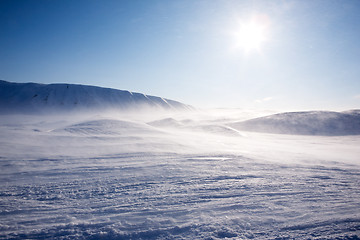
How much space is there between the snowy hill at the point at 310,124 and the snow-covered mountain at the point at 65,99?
62743 mm

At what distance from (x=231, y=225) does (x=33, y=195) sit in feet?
13.0

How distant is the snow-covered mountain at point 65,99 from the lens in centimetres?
7100

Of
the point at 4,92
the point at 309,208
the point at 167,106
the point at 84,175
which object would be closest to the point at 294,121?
the point at 309,208

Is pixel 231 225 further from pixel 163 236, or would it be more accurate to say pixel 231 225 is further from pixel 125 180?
pixel 125 180

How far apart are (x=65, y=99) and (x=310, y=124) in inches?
3403

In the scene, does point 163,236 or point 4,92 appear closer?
point 163,236

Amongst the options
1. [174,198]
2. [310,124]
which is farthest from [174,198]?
[310,124]

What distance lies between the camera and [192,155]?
7277 millimetres

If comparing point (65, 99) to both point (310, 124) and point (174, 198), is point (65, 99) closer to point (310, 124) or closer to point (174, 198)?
point (310, 124)

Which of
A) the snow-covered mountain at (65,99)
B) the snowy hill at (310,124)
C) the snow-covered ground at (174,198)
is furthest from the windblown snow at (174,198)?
the snow-covered mountain at (65,99)

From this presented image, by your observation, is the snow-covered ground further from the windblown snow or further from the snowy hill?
the snowy hill

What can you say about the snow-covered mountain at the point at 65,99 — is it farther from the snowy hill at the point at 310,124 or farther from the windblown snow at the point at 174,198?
the windblown snow at the point at 174,198

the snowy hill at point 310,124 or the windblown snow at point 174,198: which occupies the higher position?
the snowy hill at point 310,124

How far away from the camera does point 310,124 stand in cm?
2878
